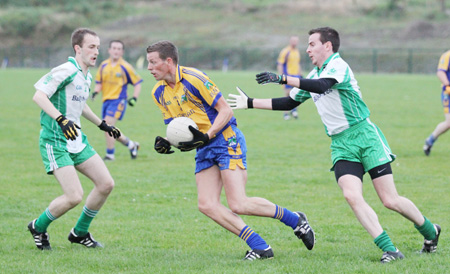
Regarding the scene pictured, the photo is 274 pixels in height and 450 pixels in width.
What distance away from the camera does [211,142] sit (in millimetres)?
5891

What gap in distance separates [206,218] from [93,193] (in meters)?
1.73

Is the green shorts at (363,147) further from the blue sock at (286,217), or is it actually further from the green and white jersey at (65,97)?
the green and white jersey at (65,97)

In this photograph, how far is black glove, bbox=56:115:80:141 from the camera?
5.69 m

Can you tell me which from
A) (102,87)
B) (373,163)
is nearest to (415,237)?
(373,163)

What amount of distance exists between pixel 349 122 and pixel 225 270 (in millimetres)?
1776

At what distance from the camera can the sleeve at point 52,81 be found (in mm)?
6004

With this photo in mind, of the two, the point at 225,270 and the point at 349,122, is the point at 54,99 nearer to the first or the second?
the point at 225,270

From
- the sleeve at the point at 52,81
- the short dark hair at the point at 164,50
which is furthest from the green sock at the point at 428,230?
the sleeve at the point at 52,81

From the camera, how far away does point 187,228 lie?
7227mm

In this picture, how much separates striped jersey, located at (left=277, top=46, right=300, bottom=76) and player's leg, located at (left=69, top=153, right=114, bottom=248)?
1416cm

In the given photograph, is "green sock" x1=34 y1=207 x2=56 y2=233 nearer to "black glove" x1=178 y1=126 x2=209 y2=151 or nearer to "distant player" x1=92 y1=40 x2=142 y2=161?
"black glove" x1=178 y1=126 x2=209 y2=151

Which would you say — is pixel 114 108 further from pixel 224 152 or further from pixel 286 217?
pixel 286 217

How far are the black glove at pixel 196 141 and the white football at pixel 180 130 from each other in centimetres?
4

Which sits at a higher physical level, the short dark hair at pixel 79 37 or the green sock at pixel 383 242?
the short dark hair at pixel 79 37
